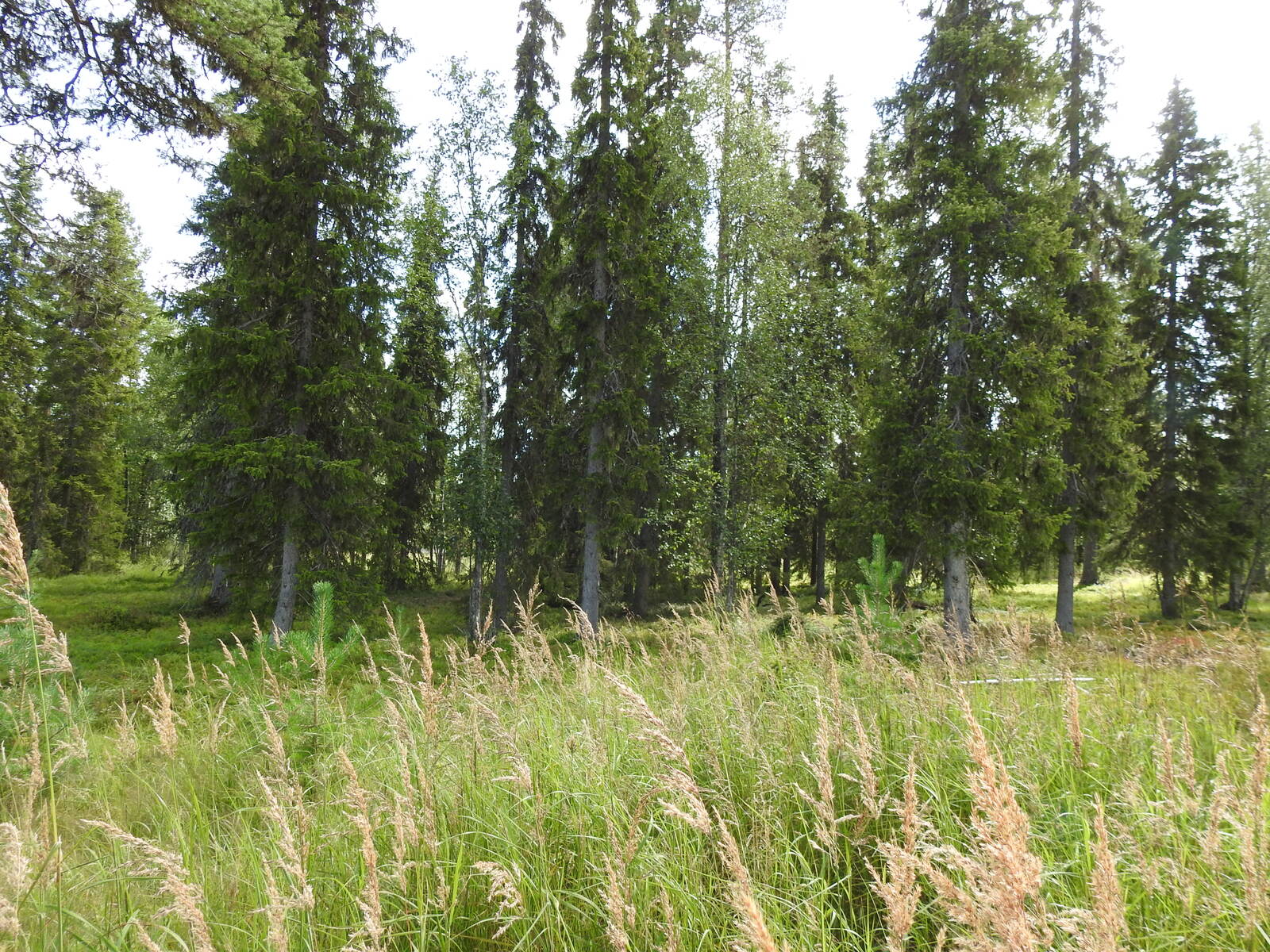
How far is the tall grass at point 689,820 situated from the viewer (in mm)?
1567

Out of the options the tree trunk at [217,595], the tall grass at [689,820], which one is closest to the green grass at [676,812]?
the tall grass at [689,820]

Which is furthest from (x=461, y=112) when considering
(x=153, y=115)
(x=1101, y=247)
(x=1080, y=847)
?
(x=1080, y=847)

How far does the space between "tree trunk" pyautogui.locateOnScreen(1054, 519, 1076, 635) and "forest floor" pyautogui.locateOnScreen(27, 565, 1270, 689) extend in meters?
0.54

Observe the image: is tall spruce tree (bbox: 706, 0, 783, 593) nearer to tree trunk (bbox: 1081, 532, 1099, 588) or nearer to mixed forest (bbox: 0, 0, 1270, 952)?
mixed forest (bbox: 0, 0, 1270, 952)

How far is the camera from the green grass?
5.74ft

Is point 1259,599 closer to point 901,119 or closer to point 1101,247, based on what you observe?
point 1101,247

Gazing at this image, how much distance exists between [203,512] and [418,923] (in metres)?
11.0

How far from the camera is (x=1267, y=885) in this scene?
1.68 metres

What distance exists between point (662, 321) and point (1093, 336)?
9874 mm

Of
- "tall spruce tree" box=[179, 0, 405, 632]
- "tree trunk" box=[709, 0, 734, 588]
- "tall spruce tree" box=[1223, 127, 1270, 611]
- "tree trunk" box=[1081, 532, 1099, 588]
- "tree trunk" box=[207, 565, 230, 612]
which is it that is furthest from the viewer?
"tall spruce tree" box=[1223, 127, 1270, 611]

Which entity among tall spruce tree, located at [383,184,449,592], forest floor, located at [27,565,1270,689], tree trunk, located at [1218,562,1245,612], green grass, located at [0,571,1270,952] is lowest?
forest floor, located at [27,565,1270,689]

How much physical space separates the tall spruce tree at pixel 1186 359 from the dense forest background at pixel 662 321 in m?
0.10

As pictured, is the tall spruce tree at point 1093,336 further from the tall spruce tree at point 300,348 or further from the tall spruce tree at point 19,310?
Result: the tall spruce tree at point 19,310

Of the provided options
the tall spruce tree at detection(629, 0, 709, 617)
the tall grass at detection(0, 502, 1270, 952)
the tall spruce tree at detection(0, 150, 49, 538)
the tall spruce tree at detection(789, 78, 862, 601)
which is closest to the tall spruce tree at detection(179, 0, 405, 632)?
the tall spruce tree at detection(0, 150, 49, 538)
